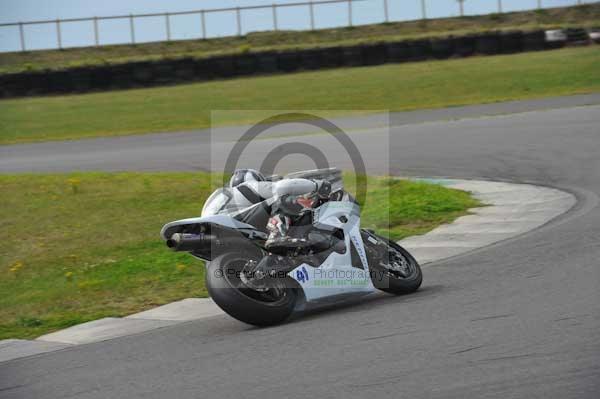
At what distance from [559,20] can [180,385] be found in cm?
3625

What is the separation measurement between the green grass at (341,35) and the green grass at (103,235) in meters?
21.5

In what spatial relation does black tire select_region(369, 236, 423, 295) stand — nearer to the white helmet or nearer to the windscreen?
the white helmet

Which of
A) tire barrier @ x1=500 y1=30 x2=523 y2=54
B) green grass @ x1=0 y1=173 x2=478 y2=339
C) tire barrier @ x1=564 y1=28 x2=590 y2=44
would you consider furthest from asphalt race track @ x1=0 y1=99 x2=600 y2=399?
tire barrier @ x1=564 y1=28 x2=590 y2=44

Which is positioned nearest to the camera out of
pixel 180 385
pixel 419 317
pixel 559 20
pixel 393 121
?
pixel 180 385

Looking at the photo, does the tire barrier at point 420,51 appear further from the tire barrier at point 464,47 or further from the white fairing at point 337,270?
the white fairing at point 337,270

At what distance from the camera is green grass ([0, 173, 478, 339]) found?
342 inches

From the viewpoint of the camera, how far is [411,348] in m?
5.84

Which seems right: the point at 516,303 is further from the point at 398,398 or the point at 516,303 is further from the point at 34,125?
the point at 34,125

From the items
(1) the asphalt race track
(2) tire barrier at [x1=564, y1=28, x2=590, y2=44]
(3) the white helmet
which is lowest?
(1) the asphalt race track

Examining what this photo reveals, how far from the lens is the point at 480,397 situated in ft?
15.8

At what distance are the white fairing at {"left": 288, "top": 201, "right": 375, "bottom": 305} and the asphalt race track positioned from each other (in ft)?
0.61

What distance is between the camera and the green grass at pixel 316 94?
85.6 feet

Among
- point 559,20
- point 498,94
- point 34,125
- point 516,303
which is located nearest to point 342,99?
point 498,94

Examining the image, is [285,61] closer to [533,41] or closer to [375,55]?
[375,55]
